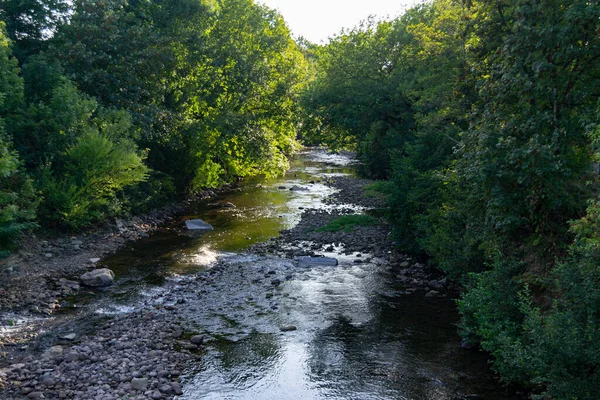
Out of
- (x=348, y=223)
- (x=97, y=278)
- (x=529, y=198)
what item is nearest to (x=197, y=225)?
(x=348, y=223)

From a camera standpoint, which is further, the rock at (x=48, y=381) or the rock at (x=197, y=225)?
the rock at (x=197, y=225)

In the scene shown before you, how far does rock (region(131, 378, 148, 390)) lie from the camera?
957 cm

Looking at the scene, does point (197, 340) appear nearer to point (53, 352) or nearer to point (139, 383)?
point (139, 383)

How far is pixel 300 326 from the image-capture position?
42.0 ft

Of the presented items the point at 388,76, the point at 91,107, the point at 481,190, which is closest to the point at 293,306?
the point at 481,190

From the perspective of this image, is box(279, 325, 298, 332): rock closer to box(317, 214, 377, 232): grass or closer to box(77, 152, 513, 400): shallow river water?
box(77, 152, 513, 400): shallow river water

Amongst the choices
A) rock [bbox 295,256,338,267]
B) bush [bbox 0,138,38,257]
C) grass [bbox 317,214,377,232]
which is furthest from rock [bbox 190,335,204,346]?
grass [bbox 317,214,377,232]

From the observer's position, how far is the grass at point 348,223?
22.9 meters

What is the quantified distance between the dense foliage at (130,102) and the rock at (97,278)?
270 centimetres

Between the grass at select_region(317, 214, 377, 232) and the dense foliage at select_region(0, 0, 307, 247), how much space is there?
7503 millimetres

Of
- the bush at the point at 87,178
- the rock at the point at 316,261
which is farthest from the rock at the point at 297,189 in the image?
the rock at the point at 316,261

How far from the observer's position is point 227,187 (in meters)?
35.2

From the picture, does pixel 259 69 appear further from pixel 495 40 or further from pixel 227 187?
pixel 495 40

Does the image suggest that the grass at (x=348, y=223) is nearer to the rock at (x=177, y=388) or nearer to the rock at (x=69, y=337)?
the rock at (x=69, y=337)
